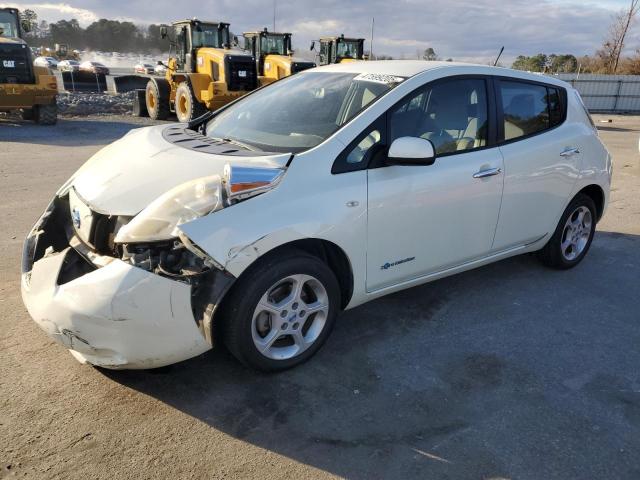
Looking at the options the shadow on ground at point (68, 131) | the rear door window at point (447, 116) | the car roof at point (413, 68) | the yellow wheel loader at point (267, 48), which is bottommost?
the shadow on ground at point (68, 131)

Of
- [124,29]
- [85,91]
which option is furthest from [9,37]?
[124,29]

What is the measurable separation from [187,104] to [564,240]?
12666 mm

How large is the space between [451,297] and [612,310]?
48.2 inches

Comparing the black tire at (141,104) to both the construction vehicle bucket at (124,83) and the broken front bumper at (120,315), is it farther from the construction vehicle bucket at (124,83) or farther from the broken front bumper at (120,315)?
the broken front bumper at (120,315)

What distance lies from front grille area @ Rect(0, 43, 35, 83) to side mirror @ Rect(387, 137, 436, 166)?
14033 millimetres

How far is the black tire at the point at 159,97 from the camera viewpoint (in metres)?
16.3

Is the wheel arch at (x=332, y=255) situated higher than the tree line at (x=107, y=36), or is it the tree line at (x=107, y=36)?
the tree line at (x=107, y=36)

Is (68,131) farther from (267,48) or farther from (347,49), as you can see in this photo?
(347,49)

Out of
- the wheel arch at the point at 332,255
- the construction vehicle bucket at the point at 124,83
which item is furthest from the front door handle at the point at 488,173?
the construction vehicle bucket at the point at 124,83

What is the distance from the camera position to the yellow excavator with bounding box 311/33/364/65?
18391mm

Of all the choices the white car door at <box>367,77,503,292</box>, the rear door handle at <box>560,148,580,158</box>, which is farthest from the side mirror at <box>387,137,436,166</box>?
the rear door handle at <box>560,148,580,158</box>

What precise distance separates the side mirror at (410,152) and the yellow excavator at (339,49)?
52.6 ft

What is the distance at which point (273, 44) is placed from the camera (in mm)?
18141

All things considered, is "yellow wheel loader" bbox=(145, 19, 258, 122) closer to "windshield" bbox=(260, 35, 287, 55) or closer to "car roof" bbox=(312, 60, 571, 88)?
"windshield" bbox=(260, 35, 287, 55)
